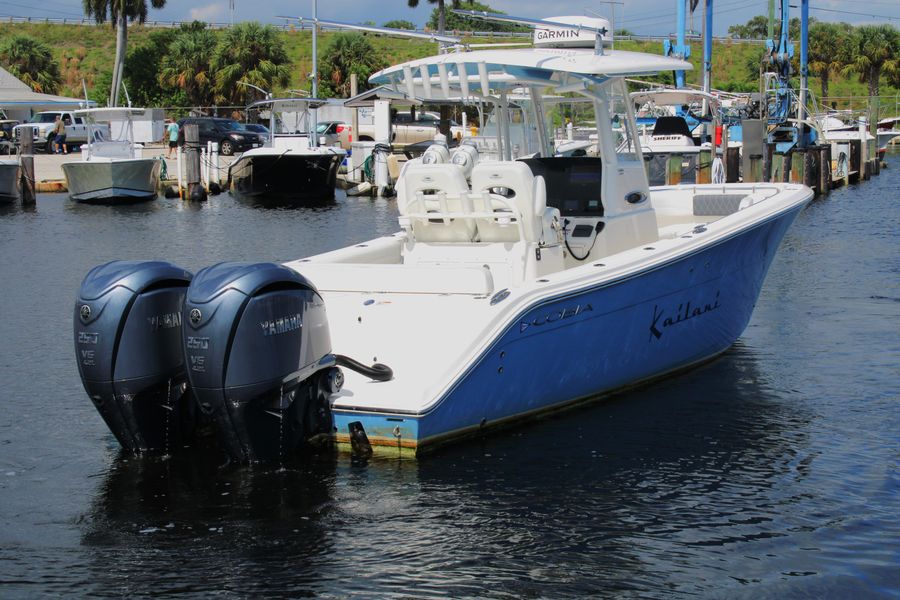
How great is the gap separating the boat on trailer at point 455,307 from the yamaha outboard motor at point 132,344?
0.01 meters

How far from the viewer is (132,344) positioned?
6969 mm

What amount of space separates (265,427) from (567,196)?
403 centimetres

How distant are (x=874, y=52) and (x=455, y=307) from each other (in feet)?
195

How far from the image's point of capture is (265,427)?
695cm

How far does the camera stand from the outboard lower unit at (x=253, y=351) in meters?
6.62

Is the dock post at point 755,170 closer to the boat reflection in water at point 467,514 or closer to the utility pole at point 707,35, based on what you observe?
the utility pole at point 707,35

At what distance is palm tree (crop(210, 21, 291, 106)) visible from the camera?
174ft

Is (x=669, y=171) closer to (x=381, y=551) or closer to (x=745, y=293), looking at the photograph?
(x=745, y=293)

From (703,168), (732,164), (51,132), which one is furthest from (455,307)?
(51,132)

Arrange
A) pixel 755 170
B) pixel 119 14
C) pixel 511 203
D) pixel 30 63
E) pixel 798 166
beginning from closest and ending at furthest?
pixel 511 203 → pixel 755 170 → pixel 798 166 → pixel 119 14 → pixel 30 63

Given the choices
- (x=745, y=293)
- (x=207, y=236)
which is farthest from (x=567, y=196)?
(x=207, y=236)

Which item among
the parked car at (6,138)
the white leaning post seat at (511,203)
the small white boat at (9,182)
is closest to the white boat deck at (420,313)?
the white leaning post seat at (511,203)

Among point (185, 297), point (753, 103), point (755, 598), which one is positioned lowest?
point (755, 598)

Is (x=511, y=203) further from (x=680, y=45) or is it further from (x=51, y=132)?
(x=51, y=132)
